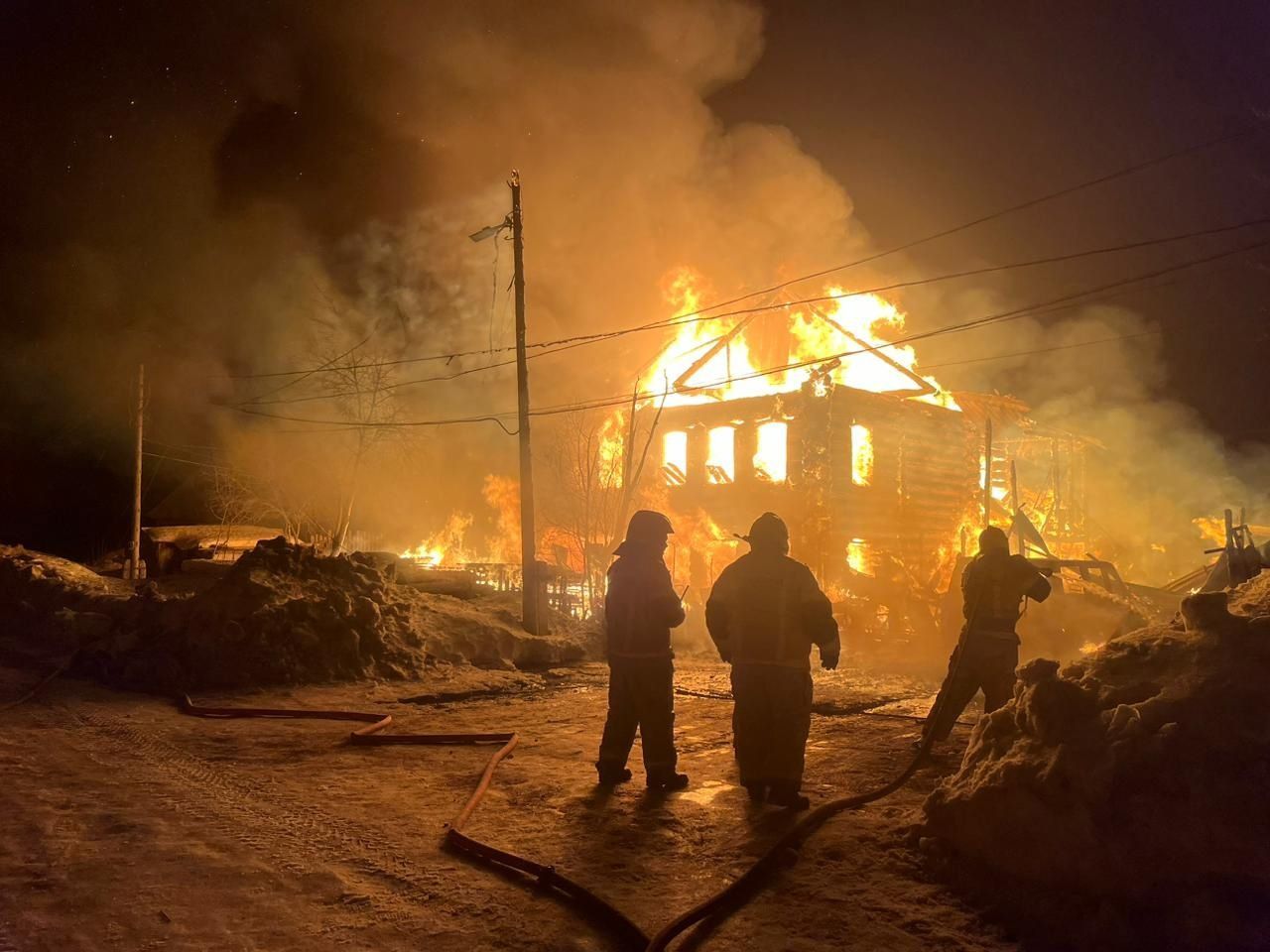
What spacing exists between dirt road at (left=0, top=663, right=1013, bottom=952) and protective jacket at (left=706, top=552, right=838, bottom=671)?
1056mm

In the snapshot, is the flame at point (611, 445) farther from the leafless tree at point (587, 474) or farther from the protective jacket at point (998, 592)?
the protective jacket at point (998, 592)

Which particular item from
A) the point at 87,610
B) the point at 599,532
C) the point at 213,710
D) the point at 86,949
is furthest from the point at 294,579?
the point at 599,532

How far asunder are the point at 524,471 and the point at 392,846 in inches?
492

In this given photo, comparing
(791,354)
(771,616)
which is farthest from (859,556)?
(771,616)

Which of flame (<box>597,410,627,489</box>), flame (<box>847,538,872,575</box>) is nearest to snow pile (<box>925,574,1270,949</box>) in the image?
flame (<box>847,538,872,575</box>)

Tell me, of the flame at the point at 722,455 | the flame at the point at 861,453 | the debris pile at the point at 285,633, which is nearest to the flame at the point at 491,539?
the flame at the point at 722,455

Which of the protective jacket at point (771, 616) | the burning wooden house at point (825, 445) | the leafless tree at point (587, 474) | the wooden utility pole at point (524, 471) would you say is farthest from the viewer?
the leafless tree at point (587, 474)

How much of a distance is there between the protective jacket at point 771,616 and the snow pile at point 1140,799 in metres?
1.51

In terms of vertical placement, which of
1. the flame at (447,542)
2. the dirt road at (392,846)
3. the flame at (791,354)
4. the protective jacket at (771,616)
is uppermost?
the flame at (791,354)

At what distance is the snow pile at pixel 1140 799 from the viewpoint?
336 cm

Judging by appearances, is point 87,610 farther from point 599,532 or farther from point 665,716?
point 599,532

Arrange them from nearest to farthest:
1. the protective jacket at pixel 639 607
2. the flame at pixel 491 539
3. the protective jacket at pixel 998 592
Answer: the protective jacket at pixel 639 607 → the protective jacket at pixel 998 592 → the flame at pixel 491 539

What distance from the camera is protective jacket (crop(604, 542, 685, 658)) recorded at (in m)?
6.27

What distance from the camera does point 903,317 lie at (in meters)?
31.8
